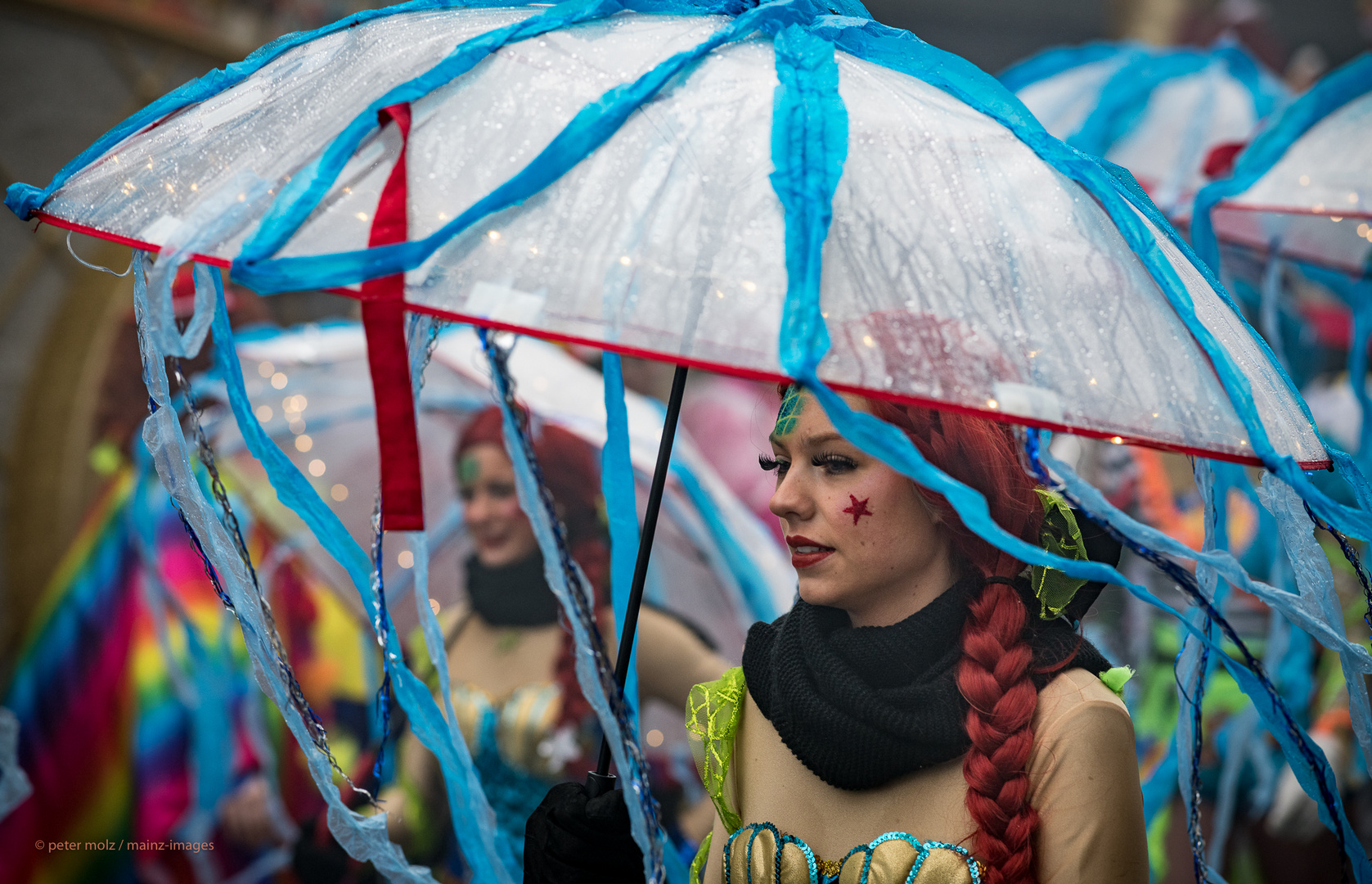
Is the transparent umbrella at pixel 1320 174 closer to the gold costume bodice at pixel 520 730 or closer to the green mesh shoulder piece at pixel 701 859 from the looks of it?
the green mesh shoulder piece at pixel 701 859

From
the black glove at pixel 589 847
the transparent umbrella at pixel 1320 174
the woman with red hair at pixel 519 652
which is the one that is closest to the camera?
the black glove at pixel 589 847

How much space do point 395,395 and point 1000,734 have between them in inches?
34.7

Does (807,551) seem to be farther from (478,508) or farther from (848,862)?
(478,508)

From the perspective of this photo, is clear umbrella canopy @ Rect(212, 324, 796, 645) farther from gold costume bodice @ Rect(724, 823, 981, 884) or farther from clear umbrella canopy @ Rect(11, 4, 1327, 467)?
clear umbrella canopy @ Rect(11, 4, 1327, 467)

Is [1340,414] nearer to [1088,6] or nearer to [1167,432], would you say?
[1167,432]

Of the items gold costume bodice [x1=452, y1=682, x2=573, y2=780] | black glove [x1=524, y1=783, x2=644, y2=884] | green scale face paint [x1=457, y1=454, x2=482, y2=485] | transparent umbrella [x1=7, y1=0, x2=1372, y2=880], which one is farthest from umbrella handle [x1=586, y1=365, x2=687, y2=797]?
green scale face paint [x1=457, y1=454, x2=482, y2=485]

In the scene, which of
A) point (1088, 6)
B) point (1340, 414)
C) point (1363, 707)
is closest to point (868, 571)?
point (1363, 707)

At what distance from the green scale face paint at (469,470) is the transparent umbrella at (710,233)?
5.18ft

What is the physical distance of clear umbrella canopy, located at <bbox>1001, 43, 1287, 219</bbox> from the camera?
11.5 ft

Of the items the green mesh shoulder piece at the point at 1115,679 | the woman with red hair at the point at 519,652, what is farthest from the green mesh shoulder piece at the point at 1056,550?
the woman with red hair at the point at 519,652

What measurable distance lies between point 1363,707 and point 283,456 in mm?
1555

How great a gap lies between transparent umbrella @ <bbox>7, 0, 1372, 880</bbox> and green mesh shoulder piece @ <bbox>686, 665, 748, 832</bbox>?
1.20 feet

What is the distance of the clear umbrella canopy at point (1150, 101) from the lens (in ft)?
11.5

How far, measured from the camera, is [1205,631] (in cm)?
136
